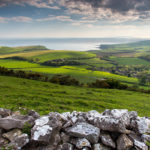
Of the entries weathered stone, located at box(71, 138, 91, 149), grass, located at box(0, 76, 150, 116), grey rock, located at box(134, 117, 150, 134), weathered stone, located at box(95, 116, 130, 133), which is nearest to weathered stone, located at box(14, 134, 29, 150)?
weathered stone, located at box(71, 138, 91, 149)

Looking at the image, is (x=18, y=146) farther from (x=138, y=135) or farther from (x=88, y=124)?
(x=138, y=135)

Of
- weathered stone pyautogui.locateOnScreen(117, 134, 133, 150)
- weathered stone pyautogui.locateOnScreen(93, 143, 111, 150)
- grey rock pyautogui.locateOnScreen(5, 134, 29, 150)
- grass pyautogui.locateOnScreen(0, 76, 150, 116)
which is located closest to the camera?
grey rock pyautogui.locateOnScreen(5, 134, 29, 150)

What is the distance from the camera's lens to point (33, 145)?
890 cm

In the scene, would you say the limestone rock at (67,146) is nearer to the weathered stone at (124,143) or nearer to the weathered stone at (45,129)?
the weathered stone at (45,129)

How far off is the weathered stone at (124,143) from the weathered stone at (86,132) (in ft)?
5.61

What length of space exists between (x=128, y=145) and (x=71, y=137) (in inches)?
170

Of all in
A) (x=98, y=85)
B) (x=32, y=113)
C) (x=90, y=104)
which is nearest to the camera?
(x=32, y=113)

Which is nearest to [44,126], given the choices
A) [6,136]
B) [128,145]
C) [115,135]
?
[6,136]

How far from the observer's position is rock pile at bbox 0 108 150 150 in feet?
29.2

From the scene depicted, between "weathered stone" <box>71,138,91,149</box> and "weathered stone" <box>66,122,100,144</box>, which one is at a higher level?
"weathered stone" <box>66,122,100,144</box>

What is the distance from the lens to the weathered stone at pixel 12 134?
358 inches

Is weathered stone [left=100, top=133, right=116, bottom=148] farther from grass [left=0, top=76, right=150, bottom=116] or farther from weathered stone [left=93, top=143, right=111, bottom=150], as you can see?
grass [left=0, top=76, right=150, bottom=116]

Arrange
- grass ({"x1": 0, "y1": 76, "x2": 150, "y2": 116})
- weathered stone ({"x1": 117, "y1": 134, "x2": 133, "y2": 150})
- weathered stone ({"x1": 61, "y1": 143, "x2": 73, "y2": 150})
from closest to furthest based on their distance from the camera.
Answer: weathered stone ({"x1": 61, "y1": 143, "x2": 73, "y2": 150}) < weathered stone ({"x1": 117, "y1": 134, "x2": 133, "y2": 150}) < grass ({"x1": 0, "y1": 76, "x2": 150, "y2": 116})

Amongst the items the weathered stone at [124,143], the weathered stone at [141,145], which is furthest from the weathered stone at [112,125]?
the weathered stone at [141,145]
